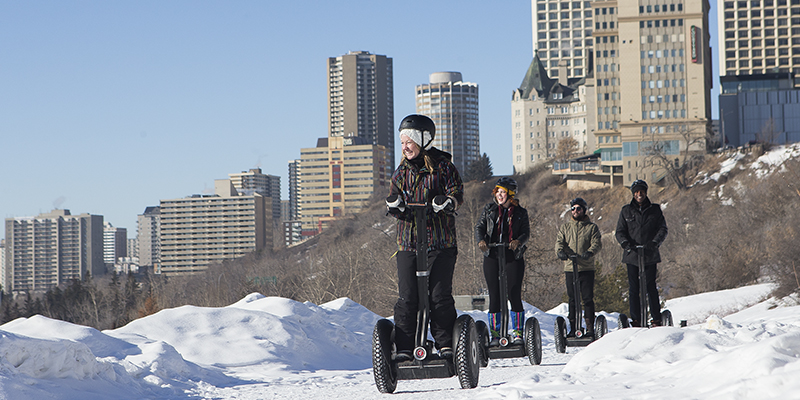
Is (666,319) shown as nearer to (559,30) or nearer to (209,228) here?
(559,30)

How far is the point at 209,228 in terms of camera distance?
613 feet

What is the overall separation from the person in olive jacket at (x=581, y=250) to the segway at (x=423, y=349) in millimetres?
3984

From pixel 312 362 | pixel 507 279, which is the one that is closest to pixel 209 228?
pixel 312 362

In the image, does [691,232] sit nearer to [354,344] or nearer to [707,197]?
[707,197]

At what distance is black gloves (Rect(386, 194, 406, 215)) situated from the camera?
564cm

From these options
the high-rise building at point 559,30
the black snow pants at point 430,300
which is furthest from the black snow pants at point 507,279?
the high-rise building at point 559,30

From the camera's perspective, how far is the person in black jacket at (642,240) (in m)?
9.38

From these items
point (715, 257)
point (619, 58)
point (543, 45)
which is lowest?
point (715, 257)

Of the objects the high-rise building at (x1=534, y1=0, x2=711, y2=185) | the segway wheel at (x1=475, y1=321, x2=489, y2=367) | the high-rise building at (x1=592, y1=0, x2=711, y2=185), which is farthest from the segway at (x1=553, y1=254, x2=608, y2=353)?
the high-rise building at (x1=592, y1=0, x2=711, y2=185)

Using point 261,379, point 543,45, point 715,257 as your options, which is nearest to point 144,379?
point 261,379

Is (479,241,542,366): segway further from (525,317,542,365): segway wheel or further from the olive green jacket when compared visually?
the olive green jacket

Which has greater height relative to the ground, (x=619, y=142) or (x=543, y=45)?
(x=543, y=45)

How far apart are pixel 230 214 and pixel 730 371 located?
7600 inches

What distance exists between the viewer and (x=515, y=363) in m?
8.97
